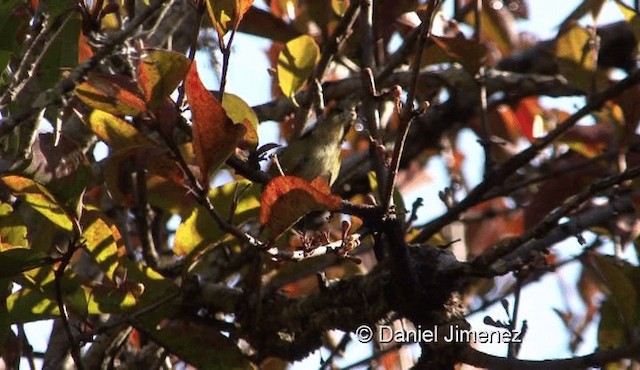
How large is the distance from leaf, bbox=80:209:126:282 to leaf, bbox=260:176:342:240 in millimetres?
260

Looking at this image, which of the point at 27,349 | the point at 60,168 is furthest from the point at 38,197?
the point at 27,349

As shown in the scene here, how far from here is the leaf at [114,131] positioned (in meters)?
1.11

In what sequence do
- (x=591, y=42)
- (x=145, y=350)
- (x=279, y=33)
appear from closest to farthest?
(x=145, y=350) < (x=591, y=42) < (x=279, y=33)

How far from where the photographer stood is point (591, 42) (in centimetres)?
168

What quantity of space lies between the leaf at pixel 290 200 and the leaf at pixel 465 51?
596 mm

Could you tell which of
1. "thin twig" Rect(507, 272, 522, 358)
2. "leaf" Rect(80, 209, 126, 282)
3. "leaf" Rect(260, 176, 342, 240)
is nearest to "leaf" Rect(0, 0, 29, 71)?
"leaf" Rect(80, 209, 126, 282)

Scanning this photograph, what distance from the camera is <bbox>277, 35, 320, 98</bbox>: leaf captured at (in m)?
1.34

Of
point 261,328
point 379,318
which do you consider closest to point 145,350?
point 261,328

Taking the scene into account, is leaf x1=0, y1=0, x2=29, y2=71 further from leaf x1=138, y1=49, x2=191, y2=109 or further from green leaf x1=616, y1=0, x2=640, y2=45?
green leaf x1=616, y1=0, x2=640, y2=45

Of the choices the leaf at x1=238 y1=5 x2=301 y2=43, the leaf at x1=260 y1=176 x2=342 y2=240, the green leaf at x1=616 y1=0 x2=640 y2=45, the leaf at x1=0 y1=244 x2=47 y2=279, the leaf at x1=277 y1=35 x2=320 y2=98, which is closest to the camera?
the leaf at x1=260 y1=176 x2=342 y2=240

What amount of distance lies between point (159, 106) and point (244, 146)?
24 centimetres

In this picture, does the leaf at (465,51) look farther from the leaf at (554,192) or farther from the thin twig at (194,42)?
the thin twig at (194,42)

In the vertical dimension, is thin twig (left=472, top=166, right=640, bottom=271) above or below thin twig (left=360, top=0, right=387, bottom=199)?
below

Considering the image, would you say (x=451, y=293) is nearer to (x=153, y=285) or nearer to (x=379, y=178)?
(x=379, y=178)
